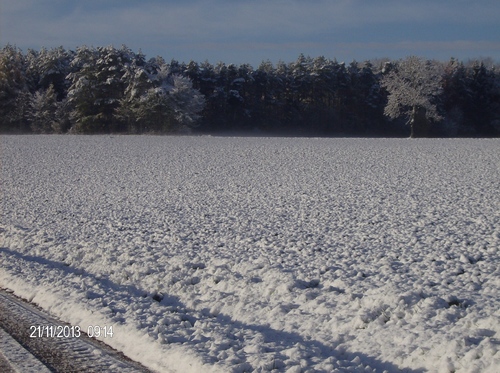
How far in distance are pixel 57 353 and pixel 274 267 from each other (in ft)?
15.4

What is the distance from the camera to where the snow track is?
644cm

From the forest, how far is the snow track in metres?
51.4

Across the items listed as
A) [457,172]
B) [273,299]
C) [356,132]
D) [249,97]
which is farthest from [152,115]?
[273,299]

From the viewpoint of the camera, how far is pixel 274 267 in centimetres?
1040

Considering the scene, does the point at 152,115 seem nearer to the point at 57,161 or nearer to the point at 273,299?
the point at 57,161

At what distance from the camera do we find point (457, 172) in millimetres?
25000

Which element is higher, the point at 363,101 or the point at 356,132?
the point at 363,101

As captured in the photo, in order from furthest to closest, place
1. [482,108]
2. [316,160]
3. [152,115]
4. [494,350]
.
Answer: [482,108], [152,115], [316,160], [494,350]

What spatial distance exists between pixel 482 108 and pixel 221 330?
74656mm
